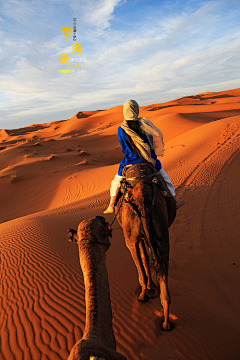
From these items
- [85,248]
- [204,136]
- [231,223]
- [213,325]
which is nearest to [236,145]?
[204,136]

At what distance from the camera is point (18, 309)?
11.3 ft

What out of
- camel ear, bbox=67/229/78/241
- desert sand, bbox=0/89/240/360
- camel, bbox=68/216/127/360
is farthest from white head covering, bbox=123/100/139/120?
desert sand, bbox=0/89/240/360

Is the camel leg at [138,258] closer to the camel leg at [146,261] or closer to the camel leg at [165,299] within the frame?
the camel leg at [146,261]

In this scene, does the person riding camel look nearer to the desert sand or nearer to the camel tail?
the camel tail

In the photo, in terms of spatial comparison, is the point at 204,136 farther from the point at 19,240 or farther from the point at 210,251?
the point at 19,240

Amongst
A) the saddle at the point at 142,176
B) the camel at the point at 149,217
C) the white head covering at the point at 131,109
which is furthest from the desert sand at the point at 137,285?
the white head covering at the point at 131,109

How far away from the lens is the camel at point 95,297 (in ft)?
3.49

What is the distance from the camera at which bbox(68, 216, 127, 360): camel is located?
1063 mm

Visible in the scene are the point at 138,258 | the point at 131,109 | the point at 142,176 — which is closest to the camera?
the point at 142,176

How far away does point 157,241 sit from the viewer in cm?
305

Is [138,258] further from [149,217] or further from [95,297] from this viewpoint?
[95,297]

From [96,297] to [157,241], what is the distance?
5.93 ft

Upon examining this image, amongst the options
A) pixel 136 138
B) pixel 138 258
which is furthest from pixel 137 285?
pixel 136 138

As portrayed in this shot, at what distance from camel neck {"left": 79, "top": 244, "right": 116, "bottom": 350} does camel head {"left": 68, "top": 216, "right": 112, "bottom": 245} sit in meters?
0.06
